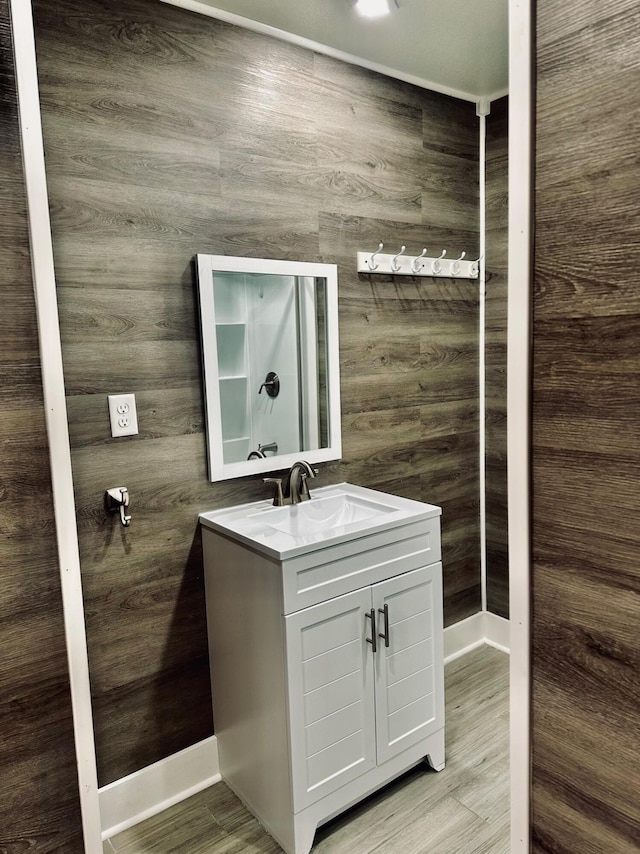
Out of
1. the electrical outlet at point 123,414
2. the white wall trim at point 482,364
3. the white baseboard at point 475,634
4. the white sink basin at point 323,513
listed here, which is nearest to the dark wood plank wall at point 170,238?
the electrical outlet at point 123,414

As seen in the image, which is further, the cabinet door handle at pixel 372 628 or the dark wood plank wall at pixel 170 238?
the cabinet door handle at pixel 372 628

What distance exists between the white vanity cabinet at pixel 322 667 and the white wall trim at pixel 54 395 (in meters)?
0.57

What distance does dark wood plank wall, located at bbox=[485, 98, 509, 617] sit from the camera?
282 centimetres

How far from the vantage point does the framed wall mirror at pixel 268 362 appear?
208cm

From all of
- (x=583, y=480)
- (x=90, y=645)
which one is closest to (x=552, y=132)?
(x=583, y=480)

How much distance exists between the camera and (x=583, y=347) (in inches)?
34.7

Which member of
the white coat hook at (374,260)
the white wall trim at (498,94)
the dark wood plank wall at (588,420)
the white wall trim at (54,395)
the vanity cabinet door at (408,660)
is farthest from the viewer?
the white wall trim at (498,94)

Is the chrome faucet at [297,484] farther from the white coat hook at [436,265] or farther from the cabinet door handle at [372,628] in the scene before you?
the white coat hook at [436,265]

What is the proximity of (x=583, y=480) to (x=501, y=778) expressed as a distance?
66.1 inches

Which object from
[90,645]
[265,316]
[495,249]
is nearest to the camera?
[90,645]

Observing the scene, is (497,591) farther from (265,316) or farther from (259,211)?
(259,211)

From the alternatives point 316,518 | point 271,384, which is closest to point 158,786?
point 316,518

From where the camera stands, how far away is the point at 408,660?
2.07m

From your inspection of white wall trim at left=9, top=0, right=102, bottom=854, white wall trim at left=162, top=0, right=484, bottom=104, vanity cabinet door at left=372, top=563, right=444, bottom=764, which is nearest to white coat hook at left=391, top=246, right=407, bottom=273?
white wall trim at left=162, top=0, right=484, bottom=104
